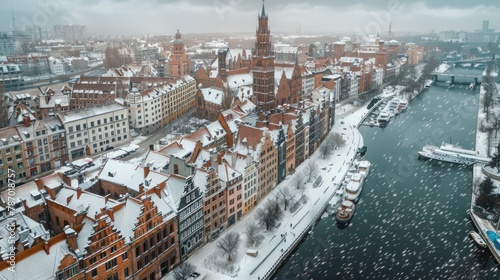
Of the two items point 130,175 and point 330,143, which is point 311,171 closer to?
point 330,143

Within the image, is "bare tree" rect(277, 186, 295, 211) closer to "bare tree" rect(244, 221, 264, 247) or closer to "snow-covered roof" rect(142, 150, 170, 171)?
"bare tree" rect(244, 221, 264, 247)

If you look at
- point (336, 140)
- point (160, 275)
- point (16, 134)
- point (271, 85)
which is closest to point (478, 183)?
point (336, 140)

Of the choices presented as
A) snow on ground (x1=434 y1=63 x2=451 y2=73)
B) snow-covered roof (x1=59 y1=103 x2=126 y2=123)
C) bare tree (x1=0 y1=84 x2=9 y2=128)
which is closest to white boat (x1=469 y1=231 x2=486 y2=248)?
snow-covered roof (x1=59 y1=103 x2=126 y2=123)

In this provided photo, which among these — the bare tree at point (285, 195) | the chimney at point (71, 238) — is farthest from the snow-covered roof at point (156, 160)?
the chimney at point (71, 238)

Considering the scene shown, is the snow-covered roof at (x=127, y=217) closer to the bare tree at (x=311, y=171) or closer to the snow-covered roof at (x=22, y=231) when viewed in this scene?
the snow-covered roof at (x=22, y=231)

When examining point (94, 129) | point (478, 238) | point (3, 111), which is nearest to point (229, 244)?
point (478, 238)
